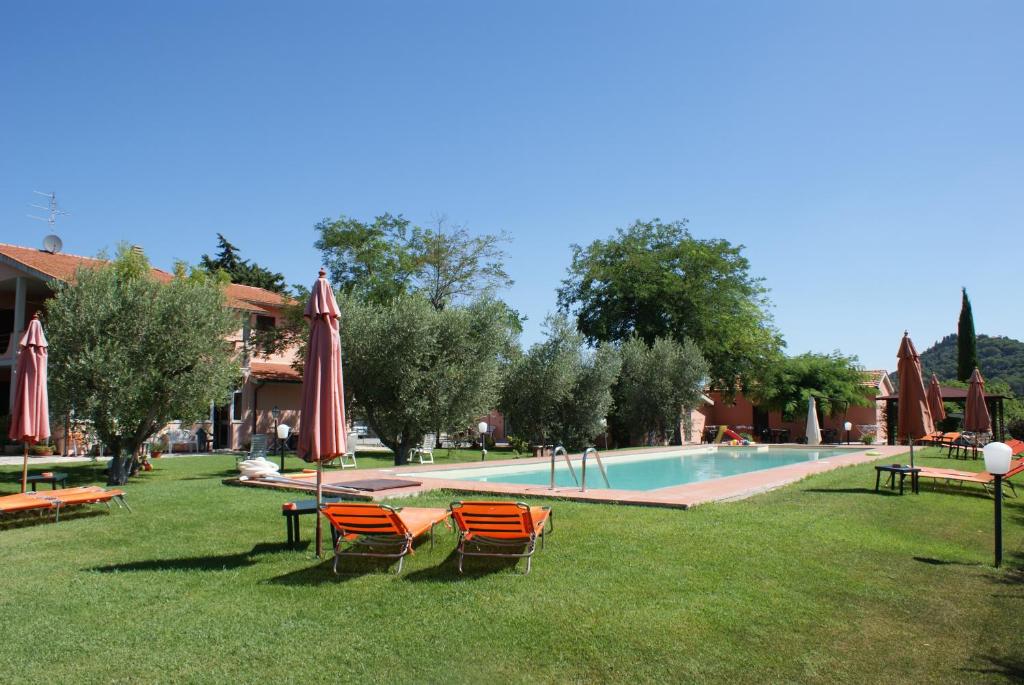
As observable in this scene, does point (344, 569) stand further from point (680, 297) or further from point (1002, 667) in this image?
point (680, 297)

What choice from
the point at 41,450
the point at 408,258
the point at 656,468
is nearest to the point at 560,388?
the point at 656,468

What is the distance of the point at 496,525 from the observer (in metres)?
6.51

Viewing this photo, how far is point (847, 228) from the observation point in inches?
693

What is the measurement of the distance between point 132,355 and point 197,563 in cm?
921

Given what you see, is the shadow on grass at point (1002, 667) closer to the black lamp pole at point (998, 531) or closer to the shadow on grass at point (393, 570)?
the black lamp pole at point (998, 531)

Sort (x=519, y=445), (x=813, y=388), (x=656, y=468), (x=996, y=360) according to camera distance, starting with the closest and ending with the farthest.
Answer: (x=656, y=468)
(x=519, y=445)
(x=813, y=388)
(x=996, y=360)

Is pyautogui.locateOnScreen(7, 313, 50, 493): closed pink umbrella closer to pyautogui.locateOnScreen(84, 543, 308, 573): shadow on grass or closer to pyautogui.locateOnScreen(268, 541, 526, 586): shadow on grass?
pyautogui.locateOnScreen(84, 543, 308, 573): shadow on grass

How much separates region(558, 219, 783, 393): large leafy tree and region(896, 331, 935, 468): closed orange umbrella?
2042 centimetres

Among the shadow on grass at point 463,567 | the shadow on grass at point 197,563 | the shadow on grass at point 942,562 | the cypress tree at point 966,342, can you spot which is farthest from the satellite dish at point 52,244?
the cypress tree at point 966,342

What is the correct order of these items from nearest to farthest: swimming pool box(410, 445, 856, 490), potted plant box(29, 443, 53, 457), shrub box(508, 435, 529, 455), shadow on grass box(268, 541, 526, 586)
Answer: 1. shadow on grass box(268, 541, 526, 586)
2. swimming pool box(410, 445, 856, 490)
3. potted plant box(29, 443, 53, 457)
4. shrub box(508, 435, 529, 455)

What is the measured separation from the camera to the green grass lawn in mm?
4230

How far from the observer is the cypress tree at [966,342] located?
2127 inches

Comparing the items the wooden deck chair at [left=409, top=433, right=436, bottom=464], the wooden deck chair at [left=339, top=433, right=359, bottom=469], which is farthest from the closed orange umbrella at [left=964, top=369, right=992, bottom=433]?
the wooden deck chair at [left=339, top=433, right=359, bottom=469]

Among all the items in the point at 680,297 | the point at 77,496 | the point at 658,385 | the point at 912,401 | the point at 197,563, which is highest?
the point at 680,297
